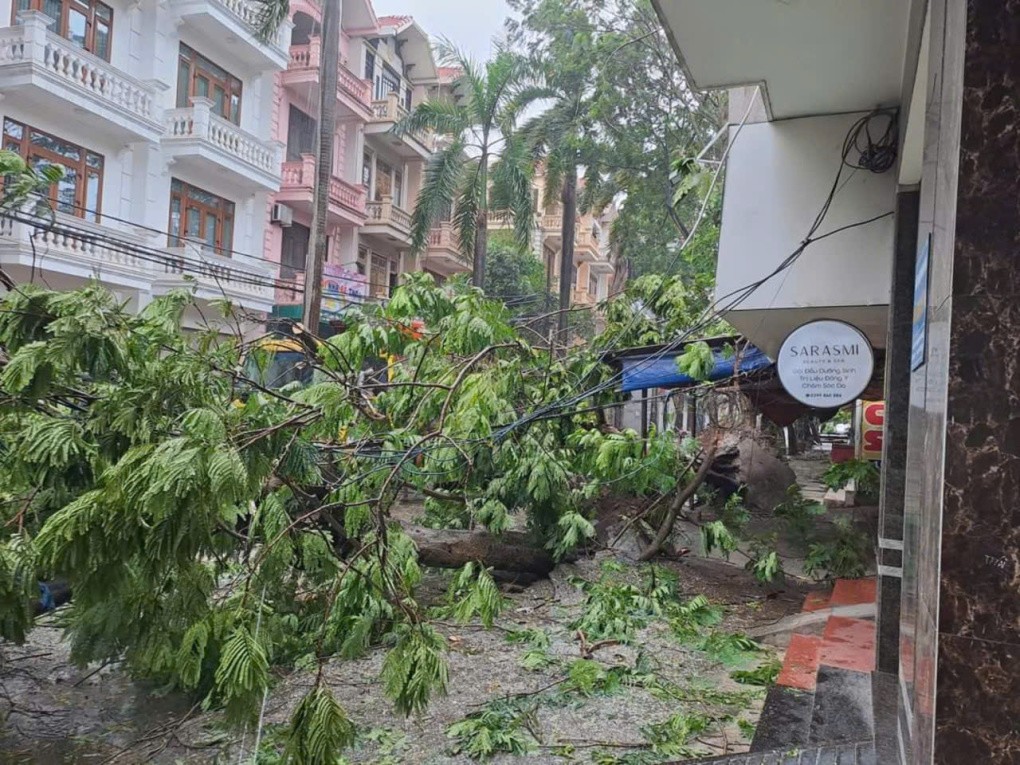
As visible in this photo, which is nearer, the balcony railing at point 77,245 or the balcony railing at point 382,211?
the balcony railing at point 77,245

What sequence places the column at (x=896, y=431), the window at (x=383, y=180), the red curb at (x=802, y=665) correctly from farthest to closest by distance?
1. the window at (x=383, y=180)
2. the red curb at (x=802, y=665)
3. the column at (x=896, y=431)

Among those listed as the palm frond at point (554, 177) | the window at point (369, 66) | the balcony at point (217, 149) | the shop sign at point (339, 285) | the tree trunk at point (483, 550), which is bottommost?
the tree trunk at point (483, 550)

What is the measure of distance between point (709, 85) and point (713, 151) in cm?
980

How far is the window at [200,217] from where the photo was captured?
1345 cm

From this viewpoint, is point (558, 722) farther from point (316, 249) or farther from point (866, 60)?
point (316, 249)

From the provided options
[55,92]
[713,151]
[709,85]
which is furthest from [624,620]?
[55,92]

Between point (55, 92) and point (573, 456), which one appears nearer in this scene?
point (573, 456)

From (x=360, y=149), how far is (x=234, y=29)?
5.54m

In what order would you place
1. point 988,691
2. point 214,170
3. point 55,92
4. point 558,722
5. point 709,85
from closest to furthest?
1. point 988,691
2. point 709,85
3. point 558,722
4. point 55,92
5. point 214,170

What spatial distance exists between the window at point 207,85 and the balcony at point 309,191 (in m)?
1.61

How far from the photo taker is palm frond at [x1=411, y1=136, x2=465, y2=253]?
15.3 meters

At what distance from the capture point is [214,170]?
546 inches

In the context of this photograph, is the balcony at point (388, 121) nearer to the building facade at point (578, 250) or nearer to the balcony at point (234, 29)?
the balcony at point (234, 29)

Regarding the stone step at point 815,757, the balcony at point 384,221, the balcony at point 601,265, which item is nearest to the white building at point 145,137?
the balcony at point 384,221
